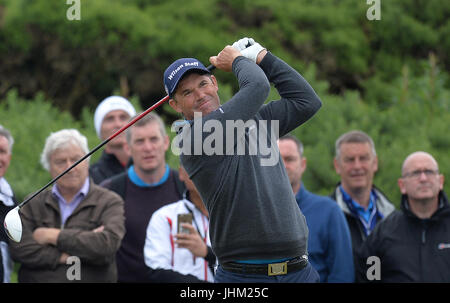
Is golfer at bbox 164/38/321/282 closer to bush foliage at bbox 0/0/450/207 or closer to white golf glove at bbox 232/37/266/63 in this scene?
white golf glove at bbox 232/37/266/63

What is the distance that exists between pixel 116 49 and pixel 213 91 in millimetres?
7563

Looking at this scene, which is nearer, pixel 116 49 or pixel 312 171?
pixel 312 171

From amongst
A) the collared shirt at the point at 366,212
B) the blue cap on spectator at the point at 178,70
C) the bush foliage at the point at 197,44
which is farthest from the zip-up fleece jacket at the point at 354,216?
the bush foliage at the point at 197,44

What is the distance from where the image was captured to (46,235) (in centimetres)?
532

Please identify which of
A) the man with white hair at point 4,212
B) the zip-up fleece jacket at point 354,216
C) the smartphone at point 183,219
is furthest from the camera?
the zip-up fleece jacket at point 354,216

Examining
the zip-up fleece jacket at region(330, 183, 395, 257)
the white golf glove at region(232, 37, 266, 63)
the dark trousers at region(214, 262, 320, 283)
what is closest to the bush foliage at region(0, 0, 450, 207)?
the zip-up fleece jacket at region(330, 183, 395, 257)

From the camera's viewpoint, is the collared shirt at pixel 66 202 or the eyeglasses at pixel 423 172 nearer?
the collared shirt at pixel 66 202

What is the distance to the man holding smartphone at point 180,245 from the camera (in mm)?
5305

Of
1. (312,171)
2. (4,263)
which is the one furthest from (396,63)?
(4,263)

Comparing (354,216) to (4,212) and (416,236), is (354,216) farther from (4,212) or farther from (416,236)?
(4,212)

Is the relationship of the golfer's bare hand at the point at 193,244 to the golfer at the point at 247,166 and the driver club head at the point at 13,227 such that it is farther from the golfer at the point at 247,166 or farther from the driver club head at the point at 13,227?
the driver club head at the point at 13,227

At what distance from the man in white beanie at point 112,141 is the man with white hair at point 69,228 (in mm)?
737
